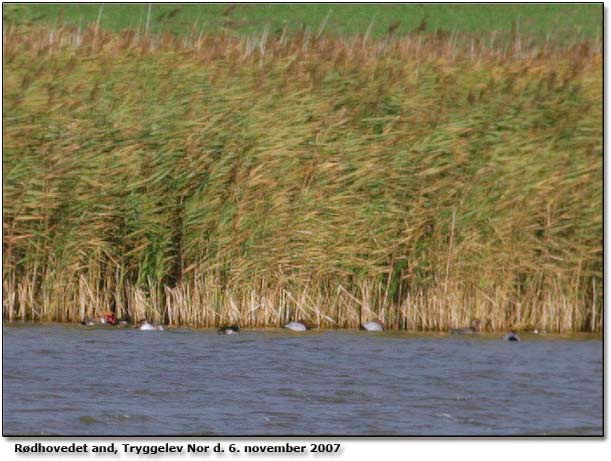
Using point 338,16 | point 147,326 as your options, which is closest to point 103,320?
point 147,326

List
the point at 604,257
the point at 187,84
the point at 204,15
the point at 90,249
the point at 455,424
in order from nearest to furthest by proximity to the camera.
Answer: the point at 455,424, the point at 604,257, the point at 90,249, the point at 187,84, the point at 204,15

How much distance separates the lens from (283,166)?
1027 centimetres

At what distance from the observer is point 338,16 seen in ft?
88.0

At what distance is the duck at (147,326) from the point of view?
9617mm

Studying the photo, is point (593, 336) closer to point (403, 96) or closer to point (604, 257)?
point (604, 257)

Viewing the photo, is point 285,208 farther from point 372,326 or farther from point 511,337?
point 511,337

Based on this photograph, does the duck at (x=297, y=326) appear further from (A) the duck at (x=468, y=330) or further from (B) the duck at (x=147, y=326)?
(A) the duck at (x=468, y=330)

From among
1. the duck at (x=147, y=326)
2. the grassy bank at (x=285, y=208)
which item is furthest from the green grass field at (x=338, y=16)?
the duck at (x=147, y=326)

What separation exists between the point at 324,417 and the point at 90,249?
3473 mm

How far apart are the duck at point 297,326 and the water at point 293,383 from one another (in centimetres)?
11

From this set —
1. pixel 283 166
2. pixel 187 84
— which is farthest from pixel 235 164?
pixel 187 84

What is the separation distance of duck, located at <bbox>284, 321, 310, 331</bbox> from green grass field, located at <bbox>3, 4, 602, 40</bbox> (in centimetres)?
1282

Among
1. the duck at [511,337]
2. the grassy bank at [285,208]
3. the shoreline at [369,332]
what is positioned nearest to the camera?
the duck at [511,337]

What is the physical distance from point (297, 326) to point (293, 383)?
1.62 meters
